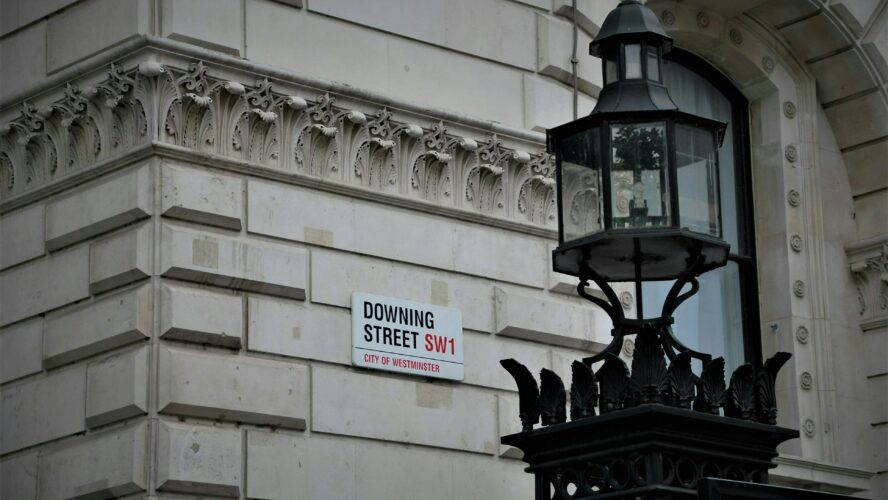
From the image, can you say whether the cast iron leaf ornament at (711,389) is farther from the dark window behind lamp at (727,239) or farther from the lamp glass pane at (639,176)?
the dark window behind lamp at (727,239)

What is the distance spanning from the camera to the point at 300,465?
36.4 feet

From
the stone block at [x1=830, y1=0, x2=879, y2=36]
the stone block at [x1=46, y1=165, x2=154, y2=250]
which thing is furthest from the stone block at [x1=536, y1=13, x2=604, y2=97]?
the stone block at [x1=46, y1=165, x2=154, y2=250]

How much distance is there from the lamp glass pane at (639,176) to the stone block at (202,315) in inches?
120

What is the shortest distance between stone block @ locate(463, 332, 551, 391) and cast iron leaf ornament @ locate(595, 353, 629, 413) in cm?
348

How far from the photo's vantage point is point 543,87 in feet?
43.4

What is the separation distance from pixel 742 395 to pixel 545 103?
4.79 metres

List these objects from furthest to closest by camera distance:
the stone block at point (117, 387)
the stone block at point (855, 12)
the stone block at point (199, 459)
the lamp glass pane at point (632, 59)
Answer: the stone block at point (855, 12) → the stone block at point (117, 387) → the stone block at point (199, 459) → the lamp glass pane at point (632, 59)

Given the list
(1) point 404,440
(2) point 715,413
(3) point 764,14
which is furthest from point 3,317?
(3) point 764,14

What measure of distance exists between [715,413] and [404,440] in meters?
3.37

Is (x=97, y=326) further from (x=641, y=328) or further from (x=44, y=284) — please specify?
(x=641, y=328)

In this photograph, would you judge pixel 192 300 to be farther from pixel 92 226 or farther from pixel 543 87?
pixel 543 87

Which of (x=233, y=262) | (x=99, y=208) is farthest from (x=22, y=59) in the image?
(x=233, y=262)

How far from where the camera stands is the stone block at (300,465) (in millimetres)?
10875

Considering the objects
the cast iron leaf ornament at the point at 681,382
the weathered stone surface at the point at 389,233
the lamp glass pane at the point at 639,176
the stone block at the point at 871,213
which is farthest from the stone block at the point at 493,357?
the stone block at the point at 871,213
